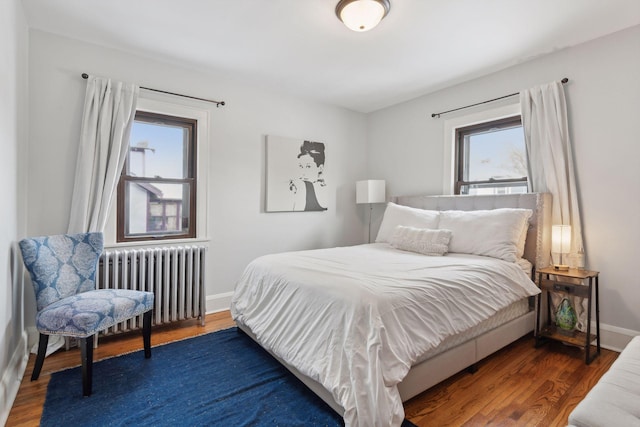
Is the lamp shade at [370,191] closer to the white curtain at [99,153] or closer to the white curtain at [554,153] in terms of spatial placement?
the white curtain at [554,153]

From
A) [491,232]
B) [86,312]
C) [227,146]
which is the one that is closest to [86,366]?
[86,312]

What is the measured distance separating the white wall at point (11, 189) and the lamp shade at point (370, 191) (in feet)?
11.1

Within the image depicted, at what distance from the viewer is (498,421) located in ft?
5.43

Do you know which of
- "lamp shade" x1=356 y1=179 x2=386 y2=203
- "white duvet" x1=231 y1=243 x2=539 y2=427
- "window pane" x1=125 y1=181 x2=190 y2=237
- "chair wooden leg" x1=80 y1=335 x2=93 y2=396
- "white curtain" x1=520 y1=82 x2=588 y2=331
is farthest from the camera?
"lamp shade" x1=356 y1=179 x2=386 y2=203

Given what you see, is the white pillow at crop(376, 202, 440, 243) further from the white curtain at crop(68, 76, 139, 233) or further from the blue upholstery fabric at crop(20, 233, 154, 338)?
the white curtain at crop(68, 76, 139, 233)

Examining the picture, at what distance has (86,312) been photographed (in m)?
1.87

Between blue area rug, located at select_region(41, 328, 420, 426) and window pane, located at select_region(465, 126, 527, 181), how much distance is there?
2.69 metres

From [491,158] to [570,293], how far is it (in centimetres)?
154

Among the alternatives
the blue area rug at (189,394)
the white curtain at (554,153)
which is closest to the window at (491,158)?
the white curtain at (554,153)

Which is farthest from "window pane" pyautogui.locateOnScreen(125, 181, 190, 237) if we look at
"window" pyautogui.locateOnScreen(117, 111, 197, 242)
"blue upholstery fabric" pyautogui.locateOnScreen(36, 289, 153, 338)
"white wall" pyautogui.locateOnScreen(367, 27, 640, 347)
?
"white wall" pyautogui.locateOnScreen(367, 27, 640, 347)

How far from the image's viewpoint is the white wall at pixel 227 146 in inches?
98.4

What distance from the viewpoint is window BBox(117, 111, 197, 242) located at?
2.91 meters

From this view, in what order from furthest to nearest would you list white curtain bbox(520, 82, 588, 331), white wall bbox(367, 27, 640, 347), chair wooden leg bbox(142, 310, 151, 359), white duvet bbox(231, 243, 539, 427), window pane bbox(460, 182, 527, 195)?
window pane bbox(460, 182, 527, 195) < white curtain bbox(520, 82, 588, 331) < white wall bbox(367, 27, 640, 347) < chair wooden leg bbox(142, 310, 151, 359) < white duvet bbox(231, 243, 539, 427)

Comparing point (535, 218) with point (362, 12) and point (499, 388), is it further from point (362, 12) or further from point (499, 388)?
point (362, 12)
